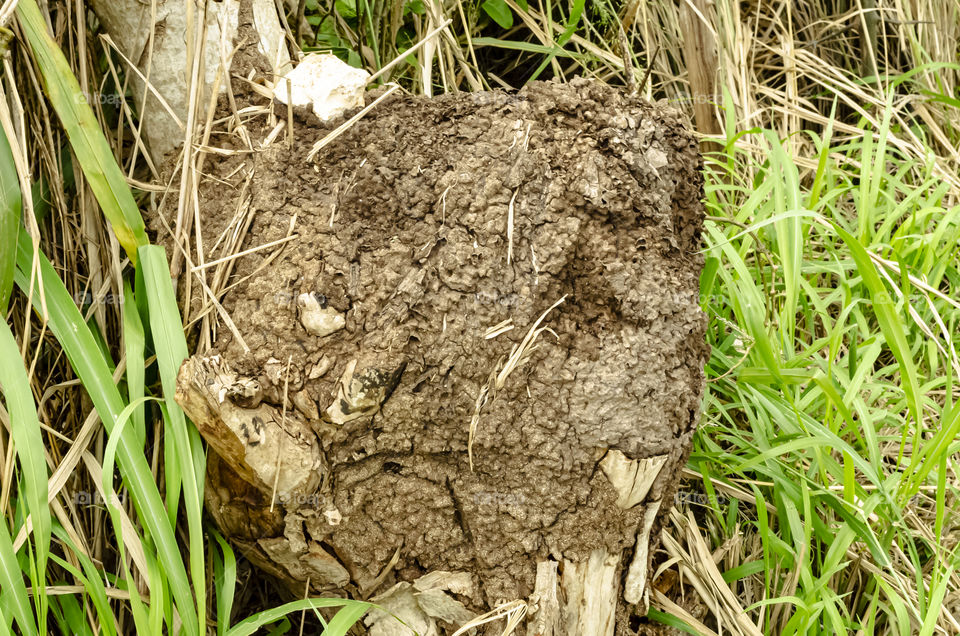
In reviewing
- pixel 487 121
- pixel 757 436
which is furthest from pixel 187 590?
pixel 757 436

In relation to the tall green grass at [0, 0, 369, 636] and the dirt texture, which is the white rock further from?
the tall green grass at [0, 0, 369, 636]

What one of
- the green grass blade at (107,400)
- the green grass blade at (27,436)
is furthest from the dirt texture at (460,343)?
the green grass blade at (27,436)

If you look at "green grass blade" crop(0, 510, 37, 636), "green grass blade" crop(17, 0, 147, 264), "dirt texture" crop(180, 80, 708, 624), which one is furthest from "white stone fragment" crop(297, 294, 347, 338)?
"green grass blade" crop(0, 510, 37, 636)

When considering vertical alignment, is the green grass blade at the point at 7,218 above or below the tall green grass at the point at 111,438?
above

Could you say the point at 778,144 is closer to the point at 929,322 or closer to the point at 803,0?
the point at 929,322

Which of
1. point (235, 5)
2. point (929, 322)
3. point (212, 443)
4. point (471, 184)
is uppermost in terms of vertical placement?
point (235, 5)

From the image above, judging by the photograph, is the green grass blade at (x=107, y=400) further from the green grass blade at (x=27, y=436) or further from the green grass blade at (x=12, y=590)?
the green grass blade at (x=12, y=590)
